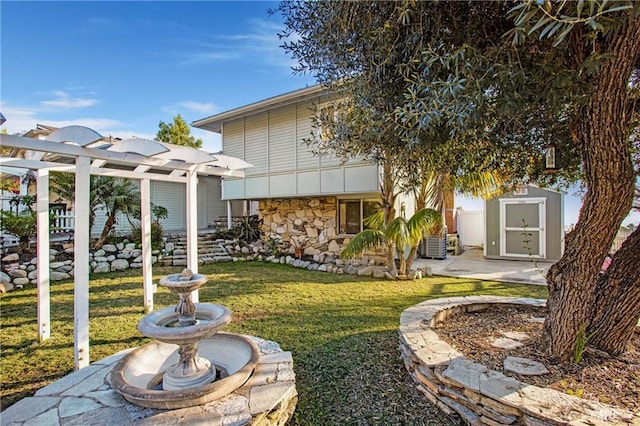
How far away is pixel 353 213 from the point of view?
10.3 m

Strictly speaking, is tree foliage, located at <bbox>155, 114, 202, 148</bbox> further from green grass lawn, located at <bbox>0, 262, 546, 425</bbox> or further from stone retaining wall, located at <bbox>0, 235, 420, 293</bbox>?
green grass lawn, located at <bbox>0, 262, 546, 425</bbox>

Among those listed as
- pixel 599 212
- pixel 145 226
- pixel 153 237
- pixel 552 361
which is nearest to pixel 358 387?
pixel 552 361

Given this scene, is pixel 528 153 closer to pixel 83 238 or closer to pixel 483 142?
pixel 483 142

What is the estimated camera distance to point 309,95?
9.38m

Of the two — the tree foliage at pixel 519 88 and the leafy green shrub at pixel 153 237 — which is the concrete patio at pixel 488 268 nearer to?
the tree foliage at pixel 519 88

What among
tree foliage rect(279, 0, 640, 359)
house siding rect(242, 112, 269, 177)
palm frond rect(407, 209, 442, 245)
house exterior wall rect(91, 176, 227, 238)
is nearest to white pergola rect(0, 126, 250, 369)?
tree foliage rect(279, 0, 640, 359)

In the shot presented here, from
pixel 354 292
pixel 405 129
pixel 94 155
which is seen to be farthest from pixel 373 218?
pixel 94 155

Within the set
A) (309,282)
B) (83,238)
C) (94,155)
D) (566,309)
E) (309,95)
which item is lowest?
(309,282)

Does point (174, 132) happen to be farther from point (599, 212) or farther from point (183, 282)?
point (599, 212)

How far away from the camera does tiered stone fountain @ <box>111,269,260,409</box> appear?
89.2 inches

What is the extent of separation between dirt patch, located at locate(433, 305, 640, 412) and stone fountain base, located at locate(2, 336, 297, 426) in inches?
70.5

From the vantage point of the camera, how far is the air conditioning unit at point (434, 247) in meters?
Result: 10.9

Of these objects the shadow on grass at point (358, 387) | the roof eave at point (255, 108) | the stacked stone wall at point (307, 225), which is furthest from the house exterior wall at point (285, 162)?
the shadow on grass at point (358, 387)

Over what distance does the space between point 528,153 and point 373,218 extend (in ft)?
14.8
